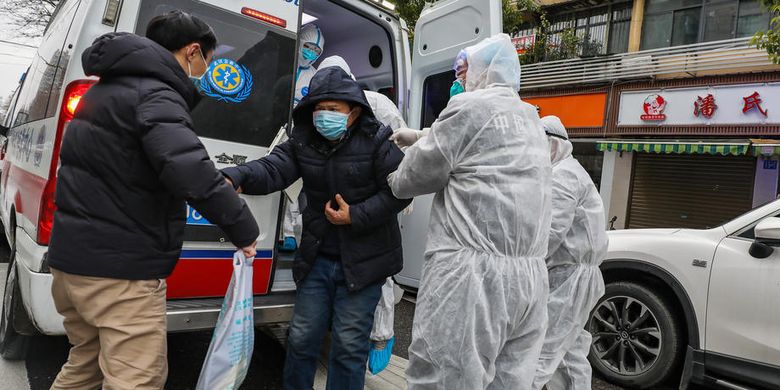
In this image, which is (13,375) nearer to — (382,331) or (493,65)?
(382,331)

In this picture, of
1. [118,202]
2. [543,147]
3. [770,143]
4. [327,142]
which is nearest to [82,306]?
[118,202]

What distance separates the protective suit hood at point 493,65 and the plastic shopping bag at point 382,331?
1.18 m

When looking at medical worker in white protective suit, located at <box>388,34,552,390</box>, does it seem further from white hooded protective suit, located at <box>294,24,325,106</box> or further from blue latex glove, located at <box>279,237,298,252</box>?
white hooded protective suit, located at <box>294,24,325,106</box>

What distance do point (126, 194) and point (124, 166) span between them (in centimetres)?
9

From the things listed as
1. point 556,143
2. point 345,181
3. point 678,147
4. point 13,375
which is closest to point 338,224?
point 345,181

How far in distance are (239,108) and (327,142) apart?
1.85ft

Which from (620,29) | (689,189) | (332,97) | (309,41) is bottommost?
(332,97)

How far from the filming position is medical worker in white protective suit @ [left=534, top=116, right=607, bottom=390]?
2693 millimetres

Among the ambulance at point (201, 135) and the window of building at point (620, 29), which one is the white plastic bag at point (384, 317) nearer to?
the ambulance at point (201, 135)

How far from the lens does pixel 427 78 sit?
4.31 metres

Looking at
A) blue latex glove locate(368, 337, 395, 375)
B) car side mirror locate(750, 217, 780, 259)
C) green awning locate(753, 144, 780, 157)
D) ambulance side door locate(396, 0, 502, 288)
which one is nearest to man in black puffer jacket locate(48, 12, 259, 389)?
blue latex glove locate(368, 337, 395, 375)

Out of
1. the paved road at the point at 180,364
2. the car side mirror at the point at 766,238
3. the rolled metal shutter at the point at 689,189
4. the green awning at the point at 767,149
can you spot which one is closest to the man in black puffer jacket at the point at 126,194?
the paved road at the point at 180,364

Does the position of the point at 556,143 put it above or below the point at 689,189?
below

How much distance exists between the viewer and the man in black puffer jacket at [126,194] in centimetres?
166
